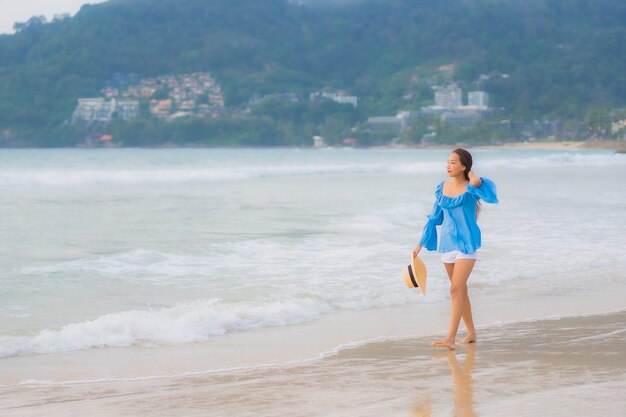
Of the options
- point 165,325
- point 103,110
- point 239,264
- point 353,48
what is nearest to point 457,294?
point 165,325

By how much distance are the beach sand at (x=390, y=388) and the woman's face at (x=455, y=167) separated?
1.10 metres

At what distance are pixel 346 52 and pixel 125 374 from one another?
15047 cm

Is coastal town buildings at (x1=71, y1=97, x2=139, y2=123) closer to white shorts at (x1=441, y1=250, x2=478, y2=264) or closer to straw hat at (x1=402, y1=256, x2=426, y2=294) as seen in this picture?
straw hat at (x1=402, y1=256, x2=426, y2=294)

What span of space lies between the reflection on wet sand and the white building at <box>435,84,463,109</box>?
13663 cm

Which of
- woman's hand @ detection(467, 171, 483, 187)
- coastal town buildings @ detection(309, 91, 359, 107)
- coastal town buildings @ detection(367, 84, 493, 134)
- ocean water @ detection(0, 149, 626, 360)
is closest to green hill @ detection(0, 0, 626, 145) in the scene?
coastal town buildings @ detection(309, 91, 359, 107)

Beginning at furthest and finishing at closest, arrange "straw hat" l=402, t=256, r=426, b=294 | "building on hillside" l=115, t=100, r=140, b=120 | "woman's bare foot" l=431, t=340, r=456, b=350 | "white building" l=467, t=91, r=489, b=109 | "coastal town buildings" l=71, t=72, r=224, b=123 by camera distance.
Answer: "white building" l=467, t=91, r=489, b=109
"coastal town buildings" l=71, t=72, r=224, b=123
"building on hillside" l=115, t=100, r=140, b=120
"straw hat" l=402, t=256, r=426, b=294
"woman's bare foot" l=431, t=340, r=456, b=350

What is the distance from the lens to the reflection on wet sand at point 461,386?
4.77 m

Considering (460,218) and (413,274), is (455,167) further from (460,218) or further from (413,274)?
(413,274)

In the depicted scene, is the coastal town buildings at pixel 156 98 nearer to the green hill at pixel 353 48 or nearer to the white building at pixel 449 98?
the green hill at pixel 353 48

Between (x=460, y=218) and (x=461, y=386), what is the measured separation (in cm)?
141

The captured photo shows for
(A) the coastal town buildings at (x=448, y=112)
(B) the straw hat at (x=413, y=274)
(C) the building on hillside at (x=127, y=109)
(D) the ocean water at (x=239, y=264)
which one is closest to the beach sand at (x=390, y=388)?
(B) the straw hat at (x=413, y=274)

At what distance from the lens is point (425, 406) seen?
16.0 ft

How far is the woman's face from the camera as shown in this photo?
6.29m

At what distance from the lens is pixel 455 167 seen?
6.29 metres
